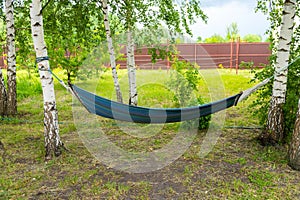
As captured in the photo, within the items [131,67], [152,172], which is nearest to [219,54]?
[131,67]

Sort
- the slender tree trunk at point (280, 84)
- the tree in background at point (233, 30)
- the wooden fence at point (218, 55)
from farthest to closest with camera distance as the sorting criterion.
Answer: the tree in background at point (233, 30), the wooden fence at point (218, 55), the slender tree trunk at point (280, 84)

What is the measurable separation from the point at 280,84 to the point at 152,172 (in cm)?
138

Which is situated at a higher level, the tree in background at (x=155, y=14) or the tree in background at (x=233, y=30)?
the tree in background at (x=233, y=30)

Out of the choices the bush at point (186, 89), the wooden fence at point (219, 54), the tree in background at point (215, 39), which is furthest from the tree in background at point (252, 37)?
the bush at point (186, 89)

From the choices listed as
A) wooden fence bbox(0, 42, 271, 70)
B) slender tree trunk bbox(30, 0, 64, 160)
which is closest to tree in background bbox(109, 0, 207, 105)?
slender tree trunk bbox(30, 0, 64, 160)

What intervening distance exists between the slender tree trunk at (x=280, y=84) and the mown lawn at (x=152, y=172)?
14cm

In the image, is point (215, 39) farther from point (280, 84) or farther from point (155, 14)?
point (280, 84)

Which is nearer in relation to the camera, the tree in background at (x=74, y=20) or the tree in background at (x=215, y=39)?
the tree in background at (x=74, y=20)

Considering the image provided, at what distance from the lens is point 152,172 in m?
2.29

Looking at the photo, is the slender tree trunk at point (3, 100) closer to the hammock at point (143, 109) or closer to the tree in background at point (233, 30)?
the hammock at point (143, 109)

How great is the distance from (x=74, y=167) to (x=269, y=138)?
1804mm

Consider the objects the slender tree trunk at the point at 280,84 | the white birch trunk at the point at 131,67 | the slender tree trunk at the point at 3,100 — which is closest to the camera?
the slender tree trunk at the point at 280,84

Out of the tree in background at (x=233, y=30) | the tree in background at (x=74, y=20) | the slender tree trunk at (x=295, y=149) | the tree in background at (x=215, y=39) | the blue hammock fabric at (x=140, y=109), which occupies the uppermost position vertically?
the tree in background at (x=233, y=30)

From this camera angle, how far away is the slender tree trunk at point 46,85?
2.34 m
